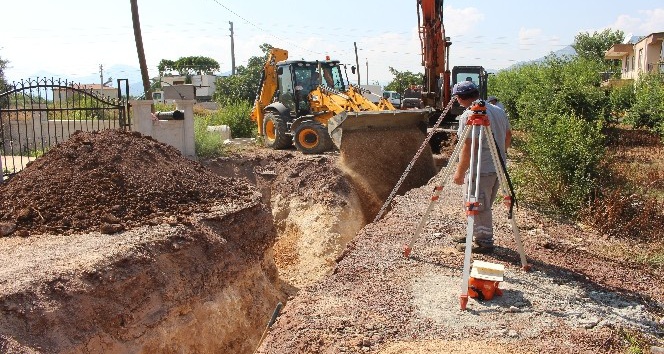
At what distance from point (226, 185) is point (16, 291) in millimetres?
4918

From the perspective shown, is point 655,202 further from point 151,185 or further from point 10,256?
point 10,256

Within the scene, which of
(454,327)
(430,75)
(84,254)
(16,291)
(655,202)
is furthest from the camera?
(430,75)

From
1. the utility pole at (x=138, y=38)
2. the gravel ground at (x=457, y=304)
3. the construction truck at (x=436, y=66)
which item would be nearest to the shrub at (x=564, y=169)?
the gravel ground at (x=457, y=304)

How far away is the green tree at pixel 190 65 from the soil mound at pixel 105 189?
58839 mm

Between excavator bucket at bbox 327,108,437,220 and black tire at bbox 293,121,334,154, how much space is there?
5.77 feet

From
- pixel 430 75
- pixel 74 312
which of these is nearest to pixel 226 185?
pixel 74 312

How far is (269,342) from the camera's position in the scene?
16.3 ft

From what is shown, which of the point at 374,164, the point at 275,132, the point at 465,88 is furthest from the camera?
the point at 275,132

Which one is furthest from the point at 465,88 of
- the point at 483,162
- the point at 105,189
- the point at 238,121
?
the point at 238,121

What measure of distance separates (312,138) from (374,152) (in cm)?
266

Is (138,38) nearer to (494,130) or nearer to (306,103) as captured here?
(306,103)

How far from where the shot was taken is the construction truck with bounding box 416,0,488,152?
16.0 m

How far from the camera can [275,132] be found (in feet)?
54.5

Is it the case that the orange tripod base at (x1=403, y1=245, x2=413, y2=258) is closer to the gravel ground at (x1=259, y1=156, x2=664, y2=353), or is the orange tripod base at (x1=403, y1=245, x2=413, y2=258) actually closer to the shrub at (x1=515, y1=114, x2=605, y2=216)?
the gravel ground at (x1=259, y1=156, x2=664, y2=353)
